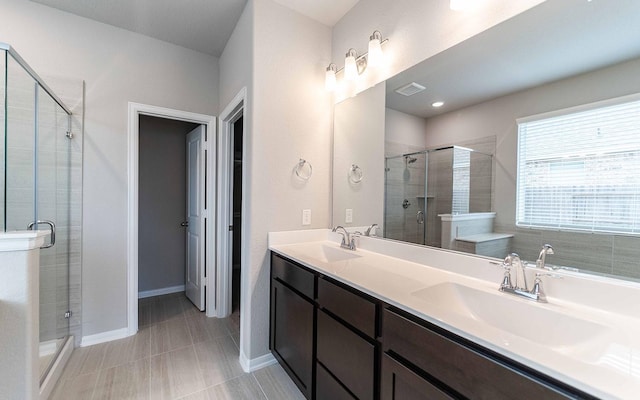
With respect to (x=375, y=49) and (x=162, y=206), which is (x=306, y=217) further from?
(x=162, y=206)

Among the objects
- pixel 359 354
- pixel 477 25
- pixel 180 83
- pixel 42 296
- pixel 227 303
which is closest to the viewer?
pixel 359 354

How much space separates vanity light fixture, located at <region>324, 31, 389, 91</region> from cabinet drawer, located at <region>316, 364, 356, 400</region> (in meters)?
1.88

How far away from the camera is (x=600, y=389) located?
52 centimetres

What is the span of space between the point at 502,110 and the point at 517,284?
0.75 meters

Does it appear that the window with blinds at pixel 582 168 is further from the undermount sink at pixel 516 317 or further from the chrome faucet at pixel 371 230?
the chrome faucet at pixel 371 230

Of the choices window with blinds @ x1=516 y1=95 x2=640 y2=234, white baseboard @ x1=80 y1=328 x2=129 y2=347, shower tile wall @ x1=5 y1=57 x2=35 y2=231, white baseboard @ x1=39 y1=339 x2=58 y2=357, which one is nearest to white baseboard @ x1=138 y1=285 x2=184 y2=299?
white baseboard @ x1=80 y1=328 x2=129 y2=347

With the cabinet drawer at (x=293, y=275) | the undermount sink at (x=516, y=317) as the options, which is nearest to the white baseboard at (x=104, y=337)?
the cabinet drawer at (x=293, y=275)

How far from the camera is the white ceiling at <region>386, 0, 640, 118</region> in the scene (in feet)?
2.97

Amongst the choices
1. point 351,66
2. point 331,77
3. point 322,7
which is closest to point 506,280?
point 351,66

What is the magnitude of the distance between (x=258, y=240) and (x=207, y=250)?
1129 millimetres

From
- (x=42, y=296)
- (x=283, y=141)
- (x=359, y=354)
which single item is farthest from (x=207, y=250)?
(x=359, y=354)

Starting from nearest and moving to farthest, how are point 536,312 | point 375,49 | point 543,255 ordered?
point 536,312 → point 543,255 → point 375,49

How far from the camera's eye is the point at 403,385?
940mm

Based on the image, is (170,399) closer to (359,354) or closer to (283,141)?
(359,354)
